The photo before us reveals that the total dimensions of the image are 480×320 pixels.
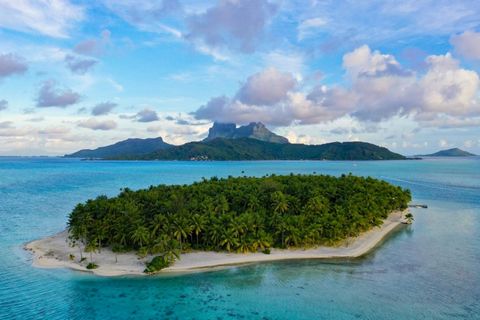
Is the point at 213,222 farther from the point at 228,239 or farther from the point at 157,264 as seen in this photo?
the point at 157,264

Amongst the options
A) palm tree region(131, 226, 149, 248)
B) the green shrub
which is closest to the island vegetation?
the green shrub

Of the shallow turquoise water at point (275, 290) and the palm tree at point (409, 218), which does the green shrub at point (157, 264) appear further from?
the palm tree at point (409, 218)

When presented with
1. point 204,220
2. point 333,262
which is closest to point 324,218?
point 333,262

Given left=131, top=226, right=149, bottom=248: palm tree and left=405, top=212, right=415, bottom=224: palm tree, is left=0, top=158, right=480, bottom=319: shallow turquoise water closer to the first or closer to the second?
left=131, top=226, right=149, bottom=248: palm tree

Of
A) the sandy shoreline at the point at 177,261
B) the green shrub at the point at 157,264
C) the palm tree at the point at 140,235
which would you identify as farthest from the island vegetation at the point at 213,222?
the sandy shoreline at the point at 177,261

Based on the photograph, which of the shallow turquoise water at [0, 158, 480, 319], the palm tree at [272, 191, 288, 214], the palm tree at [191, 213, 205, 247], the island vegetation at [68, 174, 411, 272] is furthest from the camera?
the palm tree at [272, 191, 288, 214]
